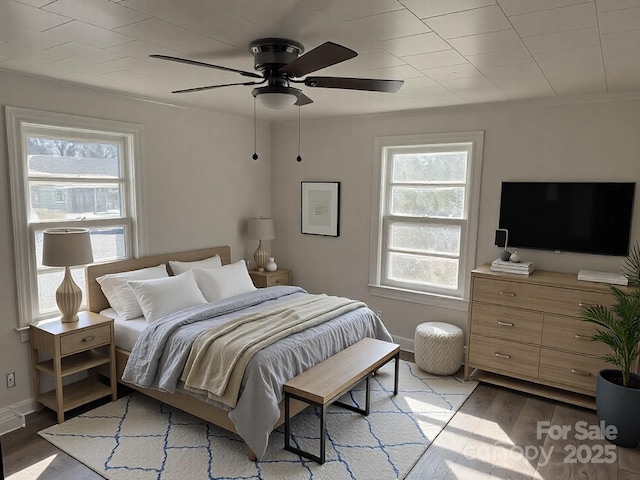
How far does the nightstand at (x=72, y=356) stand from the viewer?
3199mm

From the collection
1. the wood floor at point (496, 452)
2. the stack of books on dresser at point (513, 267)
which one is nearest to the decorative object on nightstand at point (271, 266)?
the stack of books on dresser at point (513, 267)

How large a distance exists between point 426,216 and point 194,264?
248 centimetres

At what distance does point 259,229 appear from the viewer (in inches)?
204

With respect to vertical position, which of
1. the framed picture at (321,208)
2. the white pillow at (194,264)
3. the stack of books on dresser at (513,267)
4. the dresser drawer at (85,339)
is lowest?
the dresser drawer at (85,339)

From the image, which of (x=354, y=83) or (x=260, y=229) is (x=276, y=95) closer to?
(x=354, y=83)

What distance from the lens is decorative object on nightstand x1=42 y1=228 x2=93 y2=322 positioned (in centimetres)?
321

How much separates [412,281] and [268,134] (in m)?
2.56

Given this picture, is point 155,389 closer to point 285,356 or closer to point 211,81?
point 285,356

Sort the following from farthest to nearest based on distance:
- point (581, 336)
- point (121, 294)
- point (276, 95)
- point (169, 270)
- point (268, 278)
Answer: point (268, 278) → point (169, 270) → point (121, 294) → point (581, 336) → point (276, 95)

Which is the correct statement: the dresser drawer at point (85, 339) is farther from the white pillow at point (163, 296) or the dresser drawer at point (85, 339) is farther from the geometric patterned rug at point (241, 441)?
the geometric patterned rug at point (241, 441)

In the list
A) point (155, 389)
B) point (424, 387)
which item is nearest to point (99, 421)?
point (155, 389)

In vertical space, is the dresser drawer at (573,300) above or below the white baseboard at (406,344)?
above

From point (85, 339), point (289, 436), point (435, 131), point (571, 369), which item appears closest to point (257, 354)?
point (289, 436)

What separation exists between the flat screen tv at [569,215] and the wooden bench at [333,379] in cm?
166
